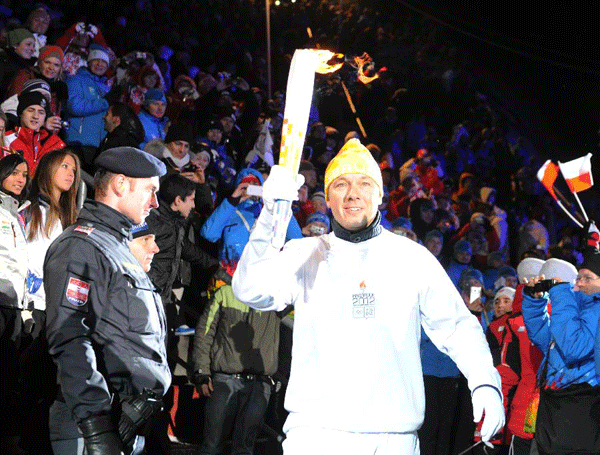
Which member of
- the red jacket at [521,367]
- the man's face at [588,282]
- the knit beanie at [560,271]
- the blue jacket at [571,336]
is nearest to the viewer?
the blue jacket at [571,336]

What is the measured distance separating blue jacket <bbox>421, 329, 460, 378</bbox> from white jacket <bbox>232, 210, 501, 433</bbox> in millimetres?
4075

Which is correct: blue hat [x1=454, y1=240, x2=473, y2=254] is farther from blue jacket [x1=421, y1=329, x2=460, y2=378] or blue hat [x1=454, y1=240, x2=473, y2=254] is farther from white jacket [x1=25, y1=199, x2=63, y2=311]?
white jacket [x1=25, y1=199, x2=63, y2=311]

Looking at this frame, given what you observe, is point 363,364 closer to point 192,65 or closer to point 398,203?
point 398,203

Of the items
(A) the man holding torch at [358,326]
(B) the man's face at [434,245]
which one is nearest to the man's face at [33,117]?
(A) the man holding torch at [358,326]

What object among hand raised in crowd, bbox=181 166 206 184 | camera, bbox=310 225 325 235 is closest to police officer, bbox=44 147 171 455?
hand raised in crowd, bbox=181 166 206 184

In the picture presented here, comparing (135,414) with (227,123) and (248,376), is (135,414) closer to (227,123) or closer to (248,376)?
(248,376)

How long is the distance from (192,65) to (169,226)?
5752mm

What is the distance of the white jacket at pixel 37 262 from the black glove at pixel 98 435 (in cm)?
250

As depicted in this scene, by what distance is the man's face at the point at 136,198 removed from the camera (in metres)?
4.02

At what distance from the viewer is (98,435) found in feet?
11.3

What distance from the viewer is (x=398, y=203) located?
37.3 feet

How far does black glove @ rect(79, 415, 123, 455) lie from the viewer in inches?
135

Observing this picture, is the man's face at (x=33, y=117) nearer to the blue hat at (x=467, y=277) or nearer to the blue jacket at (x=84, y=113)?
the blue jacket at (x=84, y=113)

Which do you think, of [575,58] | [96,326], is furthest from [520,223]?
[96,326]
